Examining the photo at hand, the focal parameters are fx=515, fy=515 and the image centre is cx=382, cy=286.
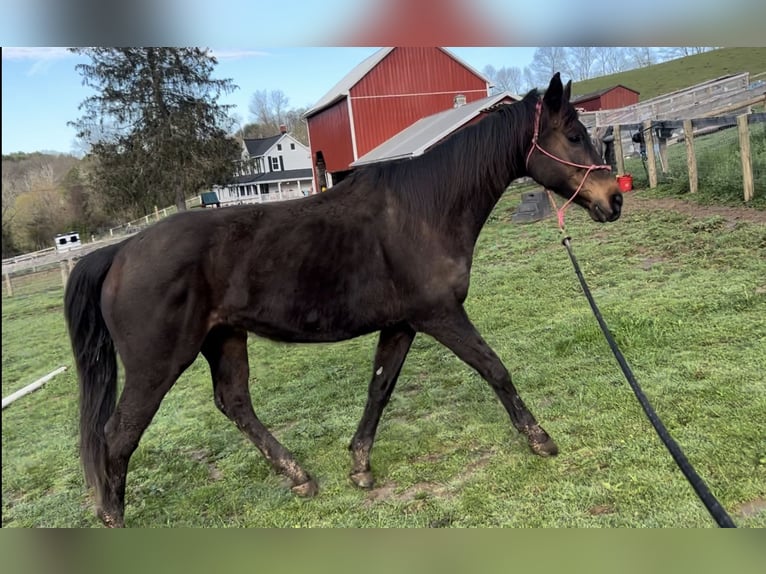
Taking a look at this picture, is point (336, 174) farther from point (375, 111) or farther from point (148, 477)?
point (148, 477)

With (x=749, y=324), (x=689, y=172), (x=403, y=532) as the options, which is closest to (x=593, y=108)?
(x=689, y=172)

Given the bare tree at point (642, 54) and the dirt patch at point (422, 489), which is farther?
the bare tree at point (642, 54)

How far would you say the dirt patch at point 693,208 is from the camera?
677 cm

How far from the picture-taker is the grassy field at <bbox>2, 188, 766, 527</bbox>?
2451mm

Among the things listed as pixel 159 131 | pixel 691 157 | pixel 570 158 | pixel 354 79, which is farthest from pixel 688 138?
pixel 354 79

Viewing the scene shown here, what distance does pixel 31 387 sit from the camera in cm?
589

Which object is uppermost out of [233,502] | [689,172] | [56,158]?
[56,158]

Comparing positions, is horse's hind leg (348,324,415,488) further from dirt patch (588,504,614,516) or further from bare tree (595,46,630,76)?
bare tree (595,46,630,76)

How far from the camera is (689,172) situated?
8.28 m

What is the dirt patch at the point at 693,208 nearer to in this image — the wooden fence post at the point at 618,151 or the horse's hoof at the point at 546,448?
the wooden fence post at the point at 618,151

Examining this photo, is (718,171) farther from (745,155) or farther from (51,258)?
(51,258)

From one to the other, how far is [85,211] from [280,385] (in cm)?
294

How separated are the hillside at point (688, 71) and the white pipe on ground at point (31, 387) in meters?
6.92

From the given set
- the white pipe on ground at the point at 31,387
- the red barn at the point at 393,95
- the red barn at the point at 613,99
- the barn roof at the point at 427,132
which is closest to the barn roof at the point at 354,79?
the red barn at the point at 393,95
